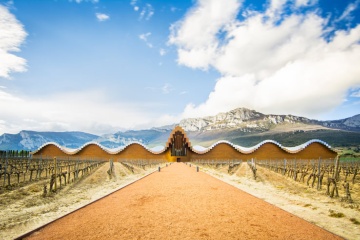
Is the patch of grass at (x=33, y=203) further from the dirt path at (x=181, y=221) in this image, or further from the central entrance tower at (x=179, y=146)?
the central entrance tower at (x=179, y=146)

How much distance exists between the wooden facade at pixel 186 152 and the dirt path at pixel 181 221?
47987 mm

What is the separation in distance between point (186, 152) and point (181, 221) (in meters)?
54.3

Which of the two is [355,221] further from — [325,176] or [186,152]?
[186,152]

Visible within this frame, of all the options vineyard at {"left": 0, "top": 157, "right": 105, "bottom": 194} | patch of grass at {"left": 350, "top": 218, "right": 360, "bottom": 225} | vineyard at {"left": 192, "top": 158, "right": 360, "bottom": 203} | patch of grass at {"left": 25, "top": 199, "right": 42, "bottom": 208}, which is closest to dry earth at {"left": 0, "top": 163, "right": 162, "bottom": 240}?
patch of grass at {"left": 25, "top": 199, "right": 42, "bottom": 208}

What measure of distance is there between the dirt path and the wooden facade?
48.0 metres

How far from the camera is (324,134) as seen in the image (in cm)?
13062

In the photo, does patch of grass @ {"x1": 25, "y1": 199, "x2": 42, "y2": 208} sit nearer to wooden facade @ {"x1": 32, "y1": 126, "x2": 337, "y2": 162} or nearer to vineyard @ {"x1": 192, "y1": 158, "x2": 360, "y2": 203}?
vineyard @ {"x1": 192, "y1": 158, "x2": 360, "y2": 203}

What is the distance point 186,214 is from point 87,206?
4.71 metres

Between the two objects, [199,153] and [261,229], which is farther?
[199,153]

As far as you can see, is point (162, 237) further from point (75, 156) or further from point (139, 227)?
point (75, 156)

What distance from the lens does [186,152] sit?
204ft

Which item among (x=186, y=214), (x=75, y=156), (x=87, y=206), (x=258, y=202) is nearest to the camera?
(x=186, y=214)

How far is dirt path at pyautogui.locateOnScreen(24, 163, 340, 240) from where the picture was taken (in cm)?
692

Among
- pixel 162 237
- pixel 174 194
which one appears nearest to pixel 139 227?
pixel 162 237
